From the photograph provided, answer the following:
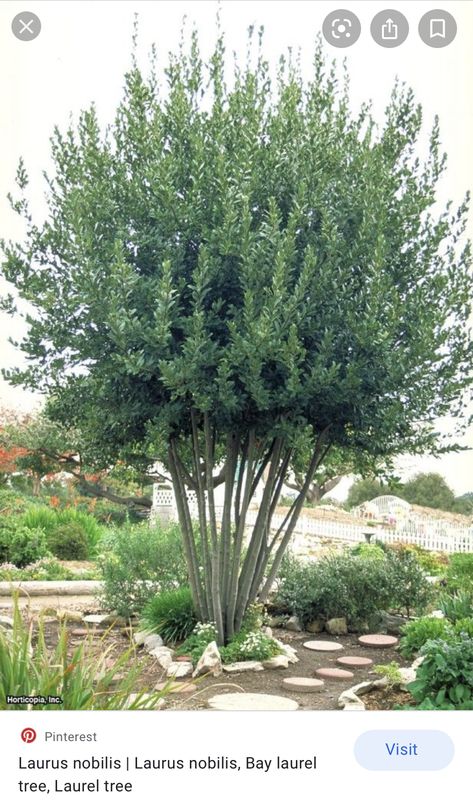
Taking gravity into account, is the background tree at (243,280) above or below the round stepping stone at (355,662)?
above

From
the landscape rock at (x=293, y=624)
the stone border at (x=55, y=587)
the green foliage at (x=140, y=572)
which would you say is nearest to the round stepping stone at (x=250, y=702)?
the landscape rock at (x=293, y=624)

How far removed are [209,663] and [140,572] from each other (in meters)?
2.66

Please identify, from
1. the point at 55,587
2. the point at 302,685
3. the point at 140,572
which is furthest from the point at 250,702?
the point at 55,587

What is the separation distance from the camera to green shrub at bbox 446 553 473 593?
9.14m

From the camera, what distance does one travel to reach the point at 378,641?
753cm

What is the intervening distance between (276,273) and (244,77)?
6.92ft

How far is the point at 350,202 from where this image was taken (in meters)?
6.30

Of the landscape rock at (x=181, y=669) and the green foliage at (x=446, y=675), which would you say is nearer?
the green foliage at (x=446, y=675)
